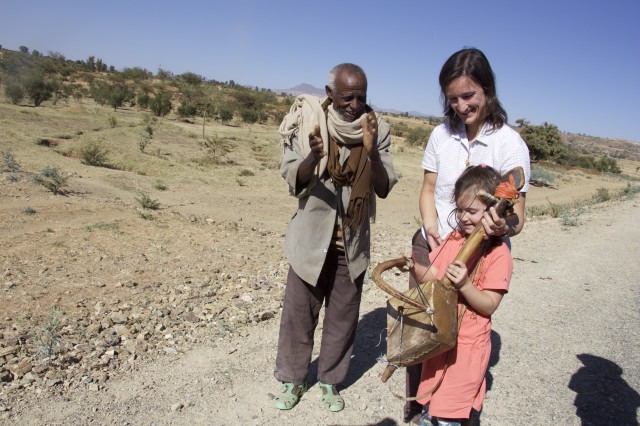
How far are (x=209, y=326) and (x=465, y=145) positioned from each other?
2.75 meters

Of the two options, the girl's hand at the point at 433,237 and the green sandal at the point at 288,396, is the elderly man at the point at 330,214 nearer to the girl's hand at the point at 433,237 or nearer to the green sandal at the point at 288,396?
the green sandal at the point at 288,396

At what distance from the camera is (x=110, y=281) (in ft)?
17.7

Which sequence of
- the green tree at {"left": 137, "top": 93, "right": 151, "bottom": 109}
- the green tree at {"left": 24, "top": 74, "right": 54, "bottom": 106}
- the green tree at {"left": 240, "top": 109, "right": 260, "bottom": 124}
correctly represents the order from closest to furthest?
the green tree at {"left": 24, "top": 74, "right": 54, "bottom": 106}
the green tree at {"left": 137, "top": 93, "right": 151, "bottom": 109}
the green tree at {"left": 240, "top": 109, "right": 260, "bottom": 124}

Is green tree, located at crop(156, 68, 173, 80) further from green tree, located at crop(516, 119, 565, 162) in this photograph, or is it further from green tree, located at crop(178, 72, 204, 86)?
green tree, located at crop(516, 119, 565, 162)

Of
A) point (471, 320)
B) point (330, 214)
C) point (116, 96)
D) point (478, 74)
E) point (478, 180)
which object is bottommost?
point (471, 320)

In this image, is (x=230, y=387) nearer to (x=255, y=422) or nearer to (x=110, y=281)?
(x=255, y=422)

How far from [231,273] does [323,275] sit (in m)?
2.99

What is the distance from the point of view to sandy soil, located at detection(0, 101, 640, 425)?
3154 millimetres

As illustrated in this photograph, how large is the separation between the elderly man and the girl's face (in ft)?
1.75

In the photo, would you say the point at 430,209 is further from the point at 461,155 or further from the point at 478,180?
the point at 478,180

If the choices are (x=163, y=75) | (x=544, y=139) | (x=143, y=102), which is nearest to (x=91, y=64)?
(x=163, y=75)

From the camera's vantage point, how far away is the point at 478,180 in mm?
2186

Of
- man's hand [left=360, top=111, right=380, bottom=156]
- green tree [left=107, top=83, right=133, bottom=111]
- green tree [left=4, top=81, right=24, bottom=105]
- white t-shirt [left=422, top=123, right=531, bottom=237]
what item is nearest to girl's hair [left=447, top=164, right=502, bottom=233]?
white t-shirt [left=422, top=123, right=531, bottom=237]

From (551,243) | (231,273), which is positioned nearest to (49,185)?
(231,273)
